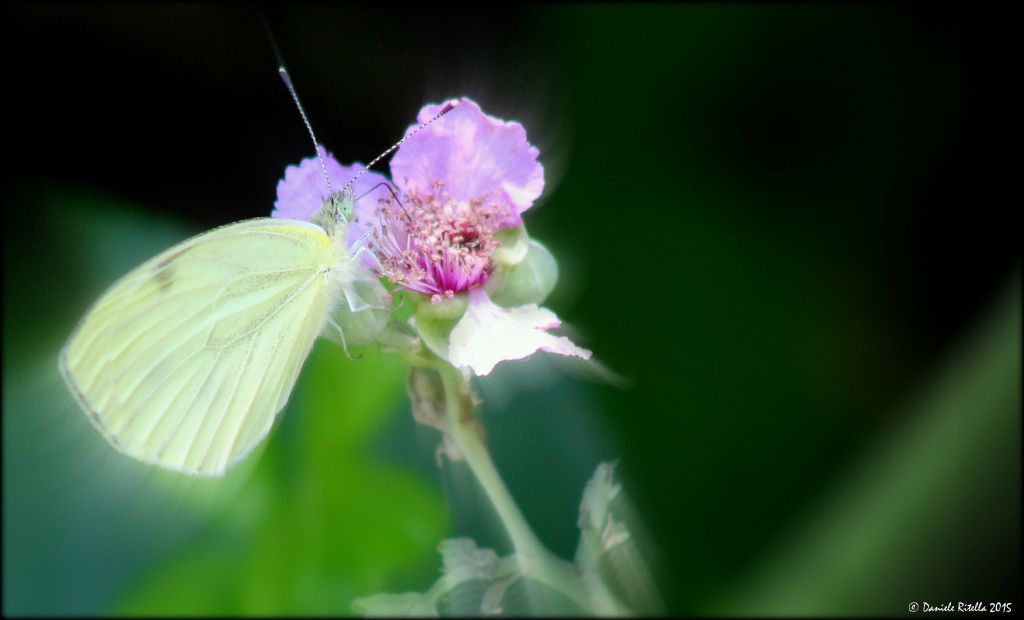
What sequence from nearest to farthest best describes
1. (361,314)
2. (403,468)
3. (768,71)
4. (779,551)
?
(361,314) → (403,468) → (779,551) → (768,71)

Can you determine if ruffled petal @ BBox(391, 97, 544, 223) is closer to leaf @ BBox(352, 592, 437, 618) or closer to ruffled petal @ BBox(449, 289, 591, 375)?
ruffled petal @ BBox(449, 289, 591, 375)

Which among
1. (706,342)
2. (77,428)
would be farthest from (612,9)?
(77,428)

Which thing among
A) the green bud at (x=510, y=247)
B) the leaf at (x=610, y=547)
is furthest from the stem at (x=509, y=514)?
the green bud at (x=510, y=247)

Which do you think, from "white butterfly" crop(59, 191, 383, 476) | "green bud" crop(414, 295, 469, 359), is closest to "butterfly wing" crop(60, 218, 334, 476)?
"white butterfly" crop(59, 191, 383, 476)

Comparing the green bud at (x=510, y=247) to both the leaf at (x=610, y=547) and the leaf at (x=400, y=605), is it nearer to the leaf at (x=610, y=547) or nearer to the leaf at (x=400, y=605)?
the leaf at (x=610, y=547)

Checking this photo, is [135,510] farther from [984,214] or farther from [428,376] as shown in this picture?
[984,214]

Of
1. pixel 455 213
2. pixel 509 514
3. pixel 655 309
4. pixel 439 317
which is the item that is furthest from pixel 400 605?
pixel 655 309

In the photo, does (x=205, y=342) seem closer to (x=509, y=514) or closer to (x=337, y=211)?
(x=337, y=211)
